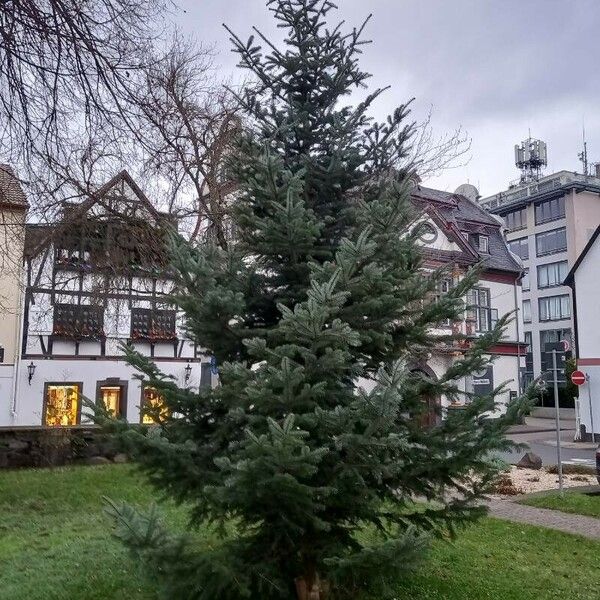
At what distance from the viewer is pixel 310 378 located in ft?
Result: 13.3

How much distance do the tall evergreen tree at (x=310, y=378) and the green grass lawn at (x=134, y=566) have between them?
2.55ft

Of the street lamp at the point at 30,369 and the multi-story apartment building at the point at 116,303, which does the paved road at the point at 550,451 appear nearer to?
the multi-story apartment building at the point at 116,303

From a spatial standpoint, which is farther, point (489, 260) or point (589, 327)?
point (489, 260)

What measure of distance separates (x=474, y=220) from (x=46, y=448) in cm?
2244

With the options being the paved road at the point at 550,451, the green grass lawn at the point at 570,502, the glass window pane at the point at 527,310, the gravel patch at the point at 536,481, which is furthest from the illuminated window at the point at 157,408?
the glass window pane at the point at 527,310

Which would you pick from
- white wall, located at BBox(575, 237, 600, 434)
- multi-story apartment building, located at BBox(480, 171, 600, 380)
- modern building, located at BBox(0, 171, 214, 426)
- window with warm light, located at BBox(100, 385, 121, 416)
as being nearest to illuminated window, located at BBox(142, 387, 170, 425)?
modern building, located at BBox(0, 171, 214, 426)

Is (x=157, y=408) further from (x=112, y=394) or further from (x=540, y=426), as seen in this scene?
(x=540, y=426)

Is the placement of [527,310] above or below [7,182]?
above

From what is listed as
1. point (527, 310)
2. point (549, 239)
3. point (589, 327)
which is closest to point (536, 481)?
point (589, 327)

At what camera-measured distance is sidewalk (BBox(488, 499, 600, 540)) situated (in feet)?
28.8

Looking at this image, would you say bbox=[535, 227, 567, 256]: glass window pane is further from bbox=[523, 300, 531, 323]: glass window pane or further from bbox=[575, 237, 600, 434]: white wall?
bbox=[575, 237, 600, 434]: white wall

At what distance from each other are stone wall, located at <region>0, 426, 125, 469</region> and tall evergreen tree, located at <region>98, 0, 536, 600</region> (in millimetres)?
8727

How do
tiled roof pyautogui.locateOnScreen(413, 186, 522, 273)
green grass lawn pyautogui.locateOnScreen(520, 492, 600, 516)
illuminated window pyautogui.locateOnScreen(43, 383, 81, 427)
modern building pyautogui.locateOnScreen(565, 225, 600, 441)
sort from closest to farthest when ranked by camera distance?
green grass lawn pyautogui.locateOnScreen(520, 492, 600, 516) < illuminated window pyautogui.locateOnScreen(43, 383, 81, 427) < modern building pyautogui.locateOnScreen(565, 225, 600, 441) < tiled roof pyautogui.locateOnScreen(413, 186, 522, 273)

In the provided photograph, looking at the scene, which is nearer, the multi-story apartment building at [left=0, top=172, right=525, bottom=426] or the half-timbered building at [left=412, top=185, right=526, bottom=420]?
the multi-story apartment building at [left=0, top=172, right=525, bottom=426]
